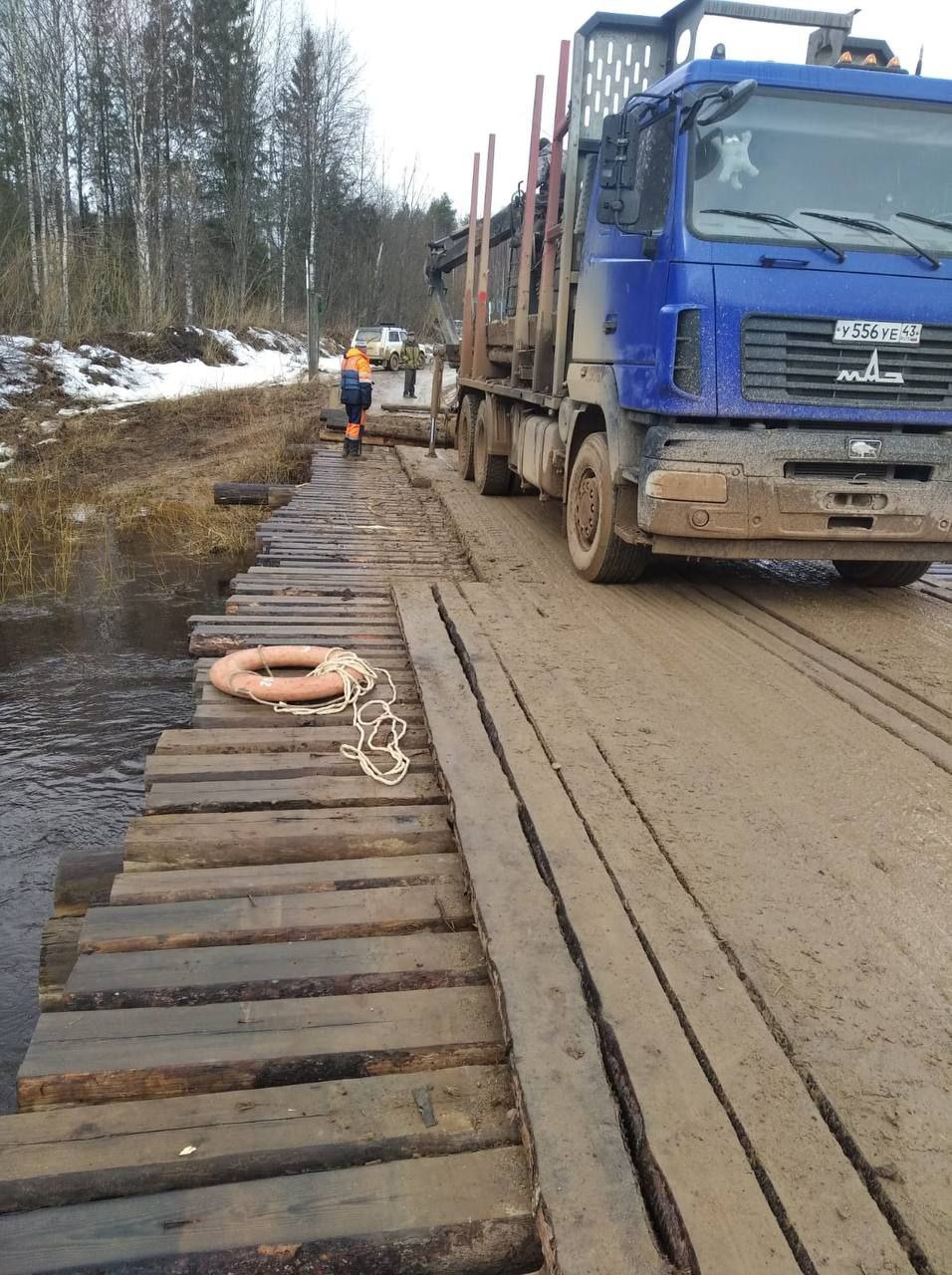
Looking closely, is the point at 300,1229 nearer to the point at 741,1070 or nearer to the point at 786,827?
the point at 741,1070

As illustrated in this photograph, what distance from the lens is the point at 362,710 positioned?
12.9 ft

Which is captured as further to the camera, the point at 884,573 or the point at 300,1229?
the point at 884,573

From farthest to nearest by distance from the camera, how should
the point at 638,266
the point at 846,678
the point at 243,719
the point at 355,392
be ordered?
the point at 355,392, the point at 638,266, the point at 846,678, the point at 243,719

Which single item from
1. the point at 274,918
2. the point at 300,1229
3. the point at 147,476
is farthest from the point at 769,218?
the point at 147,476

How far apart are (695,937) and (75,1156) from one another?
4.99 ft

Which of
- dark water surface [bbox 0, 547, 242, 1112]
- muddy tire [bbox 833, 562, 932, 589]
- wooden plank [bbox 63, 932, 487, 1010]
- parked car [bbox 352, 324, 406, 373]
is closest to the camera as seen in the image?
wooden plank [bbox 63, 932, 487, 1010]

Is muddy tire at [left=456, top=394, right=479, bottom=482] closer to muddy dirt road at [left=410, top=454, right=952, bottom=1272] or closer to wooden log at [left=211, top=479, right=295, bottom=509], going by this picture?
wooden log at [left=211, top=479, right=295, bottom=509]

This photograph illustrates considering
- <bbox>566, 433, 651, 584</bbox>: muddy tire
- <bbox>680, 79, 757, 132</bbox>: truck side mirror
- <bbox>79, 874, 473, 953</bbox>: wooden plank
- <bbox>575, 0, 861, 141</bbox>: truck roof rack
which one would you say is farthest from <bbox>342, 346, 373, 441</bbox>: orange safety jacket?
<bbox>79, 874, 473, 953</bbox>: wooden plank

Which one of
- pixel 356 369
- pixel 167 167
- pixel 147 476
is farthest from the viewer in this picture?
pixel 167 167

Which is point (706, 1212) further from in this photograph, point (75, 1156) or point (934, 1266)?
point (75, 1156)

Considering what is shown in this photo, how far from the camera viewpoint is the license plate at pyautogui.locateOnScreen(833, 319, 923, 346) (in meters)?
5.18

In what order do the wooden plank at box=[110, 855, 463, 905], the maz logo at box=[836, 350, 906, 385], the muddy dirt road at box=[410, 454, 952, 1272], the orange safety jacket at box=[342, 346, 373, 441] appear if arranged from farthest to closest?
the orange safety jacket at box=[342, 346, 373, 441] → the maz logo at box=[836, 350, 906, 385] → the wooden plank at box=[110, 855, 463, 905] → the muddy dirt road at box=[410, 454, 952, 1272]

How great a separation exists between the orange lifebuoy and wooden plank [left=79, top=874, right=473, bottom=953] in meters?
1.38

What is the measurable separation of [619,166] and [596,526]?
7.03 ft
